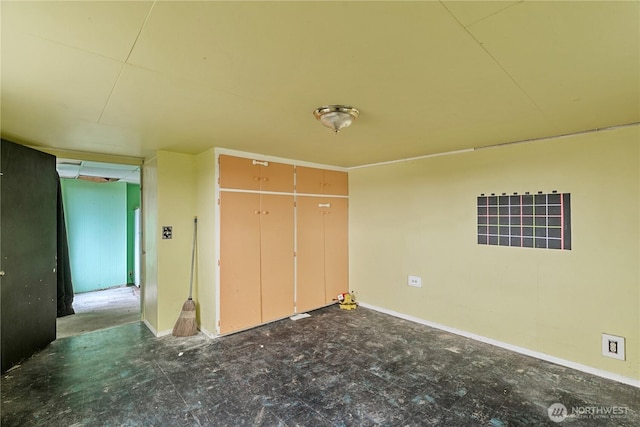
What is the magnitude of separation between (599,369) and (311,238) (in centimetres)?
331

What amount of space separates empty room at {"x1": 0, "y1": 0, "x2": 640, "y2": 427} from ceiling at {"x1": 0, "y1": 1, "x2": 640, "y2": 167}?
13 mm

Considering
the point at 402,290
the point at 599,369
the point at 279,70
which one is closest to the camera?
the point at 279,70

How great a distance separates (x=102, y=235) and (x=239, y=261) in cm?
442

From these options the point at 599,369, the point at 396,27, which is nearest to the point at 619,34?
the point at 396,27

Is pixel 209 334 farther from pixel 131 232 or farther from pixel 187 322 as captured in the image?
pixel 131 232

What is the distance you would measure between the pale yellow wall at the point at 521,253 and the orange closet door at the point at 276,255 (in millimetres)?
1309

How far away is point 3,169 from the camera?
8.56 feet

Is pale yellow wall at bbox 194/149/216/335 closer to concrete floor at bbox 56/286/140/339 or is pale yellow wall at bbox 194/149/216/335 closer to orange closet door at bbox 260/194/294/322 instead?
orange closet door at bbox 260/194/294/322

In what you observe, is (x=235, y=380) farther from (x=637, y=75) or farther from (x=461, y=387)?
(x=637, y=75)

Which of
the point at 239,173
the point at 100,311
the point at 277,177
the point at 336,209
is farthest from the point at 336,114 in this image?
the point at 100,311

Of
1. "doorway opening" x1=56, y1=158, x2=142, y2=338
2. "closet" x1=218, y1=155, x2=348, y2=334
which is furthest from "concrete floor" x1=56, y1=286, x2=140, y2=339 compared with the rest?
"closet" x1=218, y1=155, x2=348, y2=334

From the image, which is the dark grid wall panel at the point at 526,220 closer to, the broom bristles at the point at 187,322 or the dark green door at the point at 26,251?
the broom bristles at the point at 187,322

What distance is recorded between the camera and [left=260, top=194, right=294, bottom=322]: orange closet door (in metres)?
3.75

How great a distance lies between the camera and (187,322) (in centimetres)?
347
